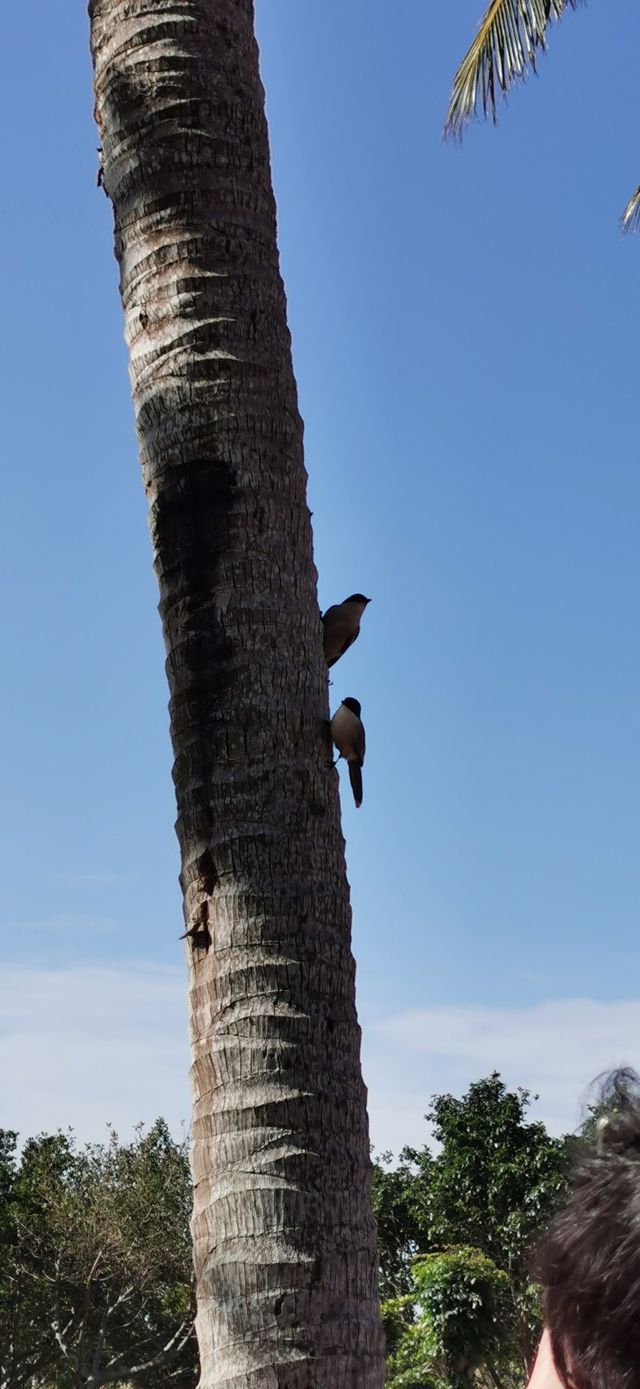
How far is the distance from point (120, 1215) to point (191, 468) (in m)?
26.5

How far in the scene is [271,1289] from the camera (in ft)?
7.22

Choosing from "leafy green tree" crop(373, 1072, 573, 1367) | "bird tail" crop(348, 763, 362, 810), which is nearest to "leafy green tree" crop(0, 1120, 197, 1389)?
"leafy green tree" crop(373, 1072, 573, 1367)

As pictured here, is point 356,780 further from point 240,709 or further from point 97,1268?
point 97,1268

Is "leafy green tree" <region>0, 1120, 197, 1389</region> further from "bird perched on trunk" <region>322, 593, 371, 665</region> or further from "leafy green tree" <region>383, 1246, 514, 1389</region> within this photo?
"bird perched on trunk" <region>322, 593, 371, 665</region>

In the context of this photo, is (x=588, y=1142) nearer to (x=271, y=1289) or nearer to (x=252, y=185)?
(x=271, y=1289)

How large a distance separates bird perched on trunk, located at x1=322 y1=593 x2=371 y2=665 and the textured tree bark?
322 millimetres

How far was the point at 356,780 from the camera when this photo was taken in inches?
138

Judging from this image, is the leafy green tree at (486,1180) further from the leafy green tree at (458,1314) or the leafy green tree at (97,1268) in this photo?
the leafy green tree at (97,1268)

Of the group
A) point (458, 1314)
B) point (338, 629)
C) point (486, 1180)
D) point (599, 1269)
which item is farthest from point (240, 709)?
point (486, 1180)

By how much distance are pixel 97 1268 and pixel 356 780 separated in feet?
85.0

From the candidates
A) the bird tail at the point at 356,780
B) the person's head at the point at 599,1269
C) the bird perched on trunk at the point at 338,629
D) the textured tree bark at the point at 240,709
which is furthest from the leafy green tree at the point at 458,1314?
the person's head at the point at 599,1269

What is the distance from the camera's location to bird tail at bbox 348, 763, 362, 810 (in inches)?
132

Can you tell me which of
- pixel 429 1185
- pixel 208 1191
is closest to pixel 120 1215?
pixel 429 1185

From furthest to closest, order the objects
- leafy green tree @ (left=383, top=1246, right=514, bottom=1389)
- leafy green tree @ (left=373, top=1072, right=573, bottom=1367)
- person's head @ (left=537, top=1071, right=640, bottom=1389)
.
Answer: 1. leafy green tree @ (left=373, top=1072, right=573, bottom=1367)
2. leafy green tree @ (left=383, top=1246, right=514, bottom=1389)
3. person's head @ (left=537, top=1071, right=640, bottom=1389)
